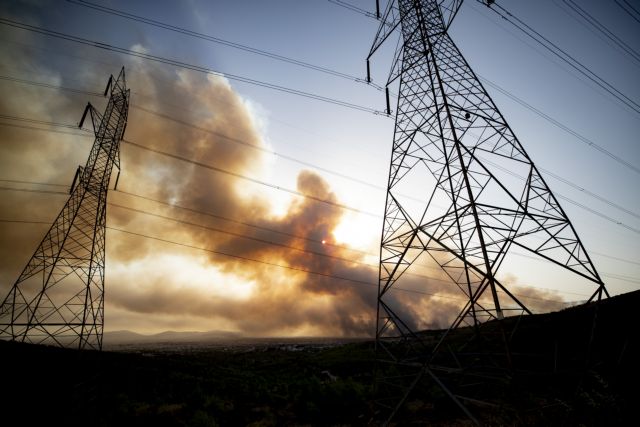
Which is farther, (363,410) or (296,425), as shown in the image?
(363,410)

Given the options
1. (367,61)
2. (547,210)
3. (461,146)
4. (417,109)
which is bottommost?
(547,210)

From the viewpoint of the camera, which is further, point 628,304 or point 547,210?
point 628,304

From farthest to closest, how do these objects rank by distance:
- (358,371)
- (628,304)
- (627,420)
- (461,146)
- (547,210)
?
(358,371), (628,304), (547,210), (461,146), (627,420)

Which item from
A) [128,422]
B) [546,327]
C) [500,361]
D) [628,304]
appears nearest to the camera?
[128,422]

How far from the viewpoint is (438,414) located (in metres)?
10.6

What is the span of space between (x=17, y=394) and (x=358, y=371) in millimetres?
23080

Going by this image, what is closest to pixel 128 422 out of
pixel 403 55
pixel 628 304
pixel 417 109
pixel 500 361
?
pixel 417 109

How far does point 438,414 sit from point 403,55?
16.3 metres

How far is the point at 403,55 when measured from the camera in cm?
1214

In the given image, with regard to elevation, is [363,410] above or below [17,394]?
below

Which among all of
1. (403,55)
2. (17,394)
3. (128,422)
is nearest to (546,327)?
(403,55)

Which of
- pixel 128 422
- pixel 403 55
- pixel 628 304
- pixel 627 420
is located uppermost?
pixel 403 55

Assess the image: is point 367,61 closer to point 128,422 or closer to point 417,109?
point 417,109

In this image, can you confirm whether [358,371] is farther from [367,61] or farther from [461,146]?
[367,61]
